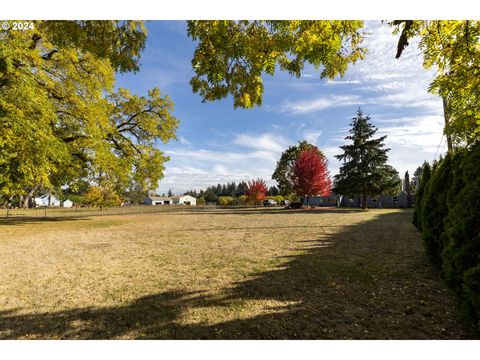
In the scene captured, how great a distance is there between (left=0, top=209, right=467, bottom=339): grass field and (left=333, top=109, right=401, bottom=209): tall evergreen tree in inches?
1082

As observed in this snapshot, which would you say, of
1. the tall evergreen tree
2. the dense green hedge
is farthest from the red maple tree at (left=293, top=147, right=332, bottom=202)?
the dense green hedge

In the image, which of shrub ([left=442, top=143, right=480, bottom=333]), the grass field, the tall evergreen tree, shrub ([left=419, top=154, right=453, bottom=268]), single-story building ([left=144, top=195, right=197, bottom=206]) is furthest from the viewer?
single-story building ([left=144, top=195, right=197, bottom=206])

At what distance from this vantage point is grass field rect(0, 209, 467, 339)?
3.20 m

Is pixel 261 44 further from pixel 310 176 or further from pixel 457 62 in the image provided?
pixel 310 176

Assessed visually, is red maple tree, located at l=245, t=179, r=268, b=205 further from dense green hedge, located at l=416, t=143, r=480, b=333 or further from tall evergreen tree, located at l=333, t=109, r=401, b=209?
dense green hedge, located at l=416, t=143, r=480, b=333

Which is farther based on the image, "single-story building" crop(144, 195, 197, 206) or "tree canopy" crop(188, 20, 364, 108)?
"single-story building" crop(144, 195, 197, 206)

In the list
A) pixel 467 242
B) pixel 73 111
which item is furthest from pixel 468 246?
pixel 73 111

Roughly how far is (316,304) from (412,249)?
223 inches

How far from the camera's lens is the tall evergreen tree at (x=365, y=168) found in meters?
33.1

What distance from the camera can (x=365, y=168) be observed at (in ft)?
109

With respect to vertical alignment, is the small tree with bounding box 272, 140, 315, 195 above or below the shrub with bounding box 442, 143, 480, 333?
above

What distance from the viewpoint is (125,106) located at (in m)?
20.5

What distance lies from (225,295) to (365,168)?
→ 33.7 meters

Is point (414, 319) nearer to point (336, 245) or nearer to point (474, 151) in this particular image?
point (474, 151)
